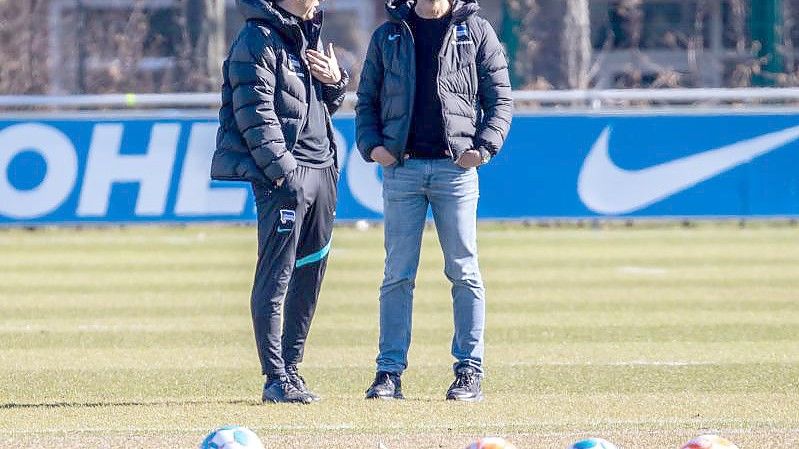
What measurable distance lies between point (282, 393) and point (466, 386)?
34.8 inches

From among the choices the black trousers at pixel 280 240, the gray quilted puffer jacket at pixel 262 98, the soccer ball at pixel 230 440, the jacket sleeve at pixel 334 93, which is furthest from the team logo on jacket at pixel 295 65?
the soccer ball at pixel 230 440

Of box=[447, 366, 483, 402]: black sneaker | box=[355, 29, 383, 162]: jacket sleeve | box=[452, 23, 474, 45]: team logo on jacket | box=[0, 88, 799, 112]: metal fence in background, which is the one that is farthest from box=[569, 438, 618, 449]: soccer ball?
box=[0, 88, 799, 112]: metal fence in background

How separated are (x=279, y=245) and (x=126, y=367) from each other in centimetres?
194

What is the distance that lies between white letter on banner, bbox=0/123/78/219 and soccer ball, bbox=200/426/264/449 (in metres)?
11.4

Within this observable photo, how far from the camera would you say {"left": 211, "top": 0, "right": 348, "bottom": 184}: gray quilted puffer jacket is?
24.7 feet

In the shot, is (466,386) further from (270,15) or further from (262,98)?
(270,15)

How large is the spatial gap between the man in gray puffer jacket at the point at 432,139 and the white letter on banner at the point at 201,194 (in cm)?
917

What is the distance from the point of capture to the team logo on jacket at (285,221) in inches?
305

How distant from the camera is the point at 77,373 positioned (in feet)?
29.6

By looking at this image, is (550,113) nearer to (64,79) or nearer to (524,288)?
(524,288)

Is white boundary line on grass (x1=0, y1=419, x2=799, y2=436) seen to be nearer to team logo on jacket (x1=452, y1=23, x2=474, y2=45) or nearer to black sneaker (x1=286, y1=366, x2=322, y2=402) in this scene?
black sneaker (x1=286, y1=366, x2=322, y2=402)

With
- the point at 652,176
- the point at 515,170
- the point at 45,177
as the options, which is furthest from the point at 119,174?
the point at 652,176

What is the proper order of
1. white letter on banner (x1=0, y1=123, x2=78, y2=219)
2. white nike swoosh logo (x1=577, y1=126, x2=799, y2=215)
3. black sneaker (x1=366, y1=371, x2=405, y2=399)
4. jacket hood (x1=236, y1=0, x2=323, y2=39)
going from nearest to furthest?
jacket hood (x1=236, y1=0, x2=323, y2=39) → black sneaker (x1=366, y1=371, x2=405, y2=399) → white letter on banner (x1=0, y1=123, x2=78, y2=219) → white nike swoosh logo (x1=577, y1=126, x2=799, y2=215)

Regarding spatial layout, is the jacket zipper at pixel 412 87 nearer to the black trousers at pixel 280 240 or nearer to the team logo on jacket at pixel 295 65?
the black trousers at pixel 280 240
